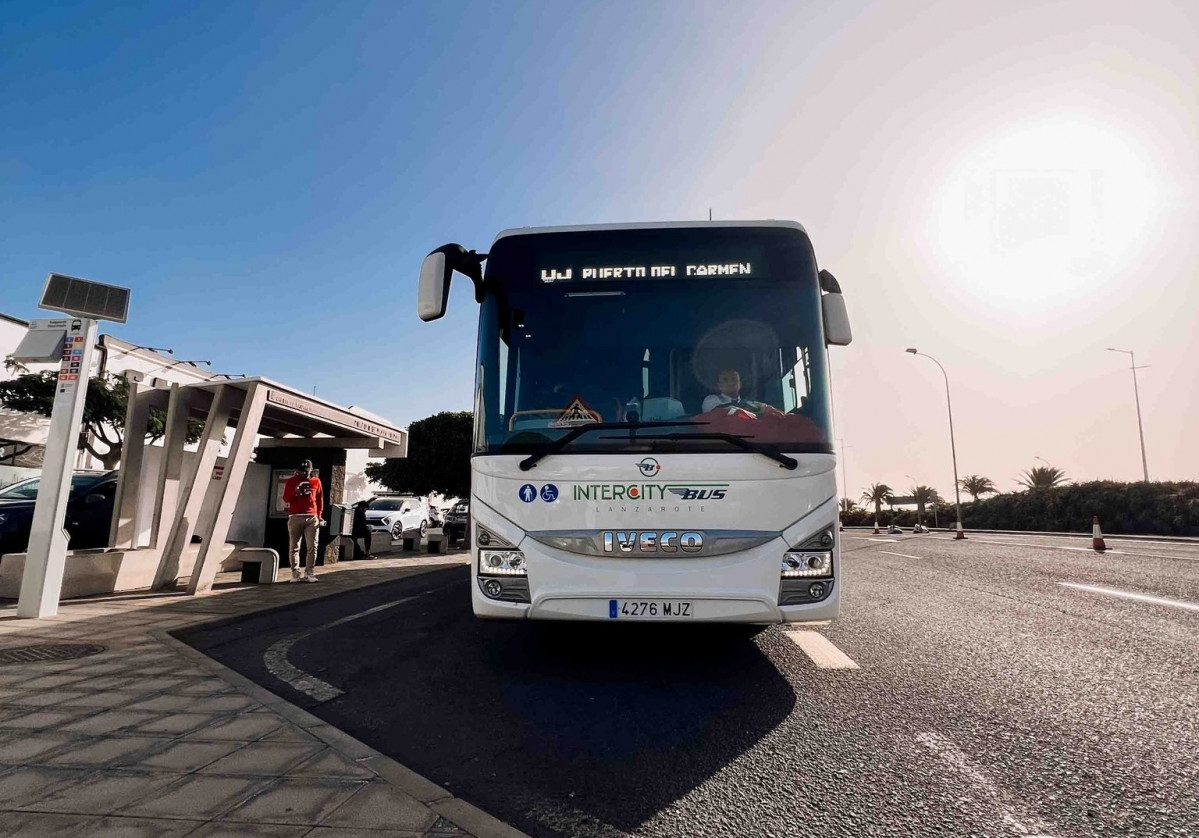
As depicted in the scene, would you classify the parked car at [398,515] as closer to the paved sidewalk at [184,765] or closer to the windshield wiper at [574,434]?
the paved sidewalk at [184,765]

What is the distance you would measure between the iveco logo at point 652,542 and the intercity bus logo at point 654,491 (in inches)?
8.2

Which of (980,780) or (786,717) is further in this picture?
(786,717)

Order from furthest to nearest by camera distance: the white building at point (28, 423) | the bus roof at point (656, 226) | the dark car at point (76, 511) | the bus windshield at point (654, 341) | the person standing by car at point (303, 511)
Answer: the white building at point (28, 423) < the dark car at point (76, 511) < the person standing by car at point (303, 511) < the bus roof at point (656, 226) < the bus windshield at point (654, 341)

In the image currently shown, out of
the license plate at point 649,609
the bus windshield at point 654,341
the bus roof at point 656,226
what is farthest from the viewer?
the bus roof at point 656,226

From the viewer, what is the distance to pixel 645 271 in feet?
14.8

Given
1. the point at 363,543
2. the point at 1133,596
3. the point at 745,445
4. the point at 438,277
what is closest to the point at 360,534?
the point at 363,543

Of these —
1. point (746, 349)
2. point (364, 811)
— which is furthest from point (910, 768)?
point (746, 349)

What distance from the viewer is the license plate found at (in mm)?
3758

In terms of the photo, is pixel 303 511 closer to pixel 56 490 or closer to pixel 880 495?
pixel 56 490

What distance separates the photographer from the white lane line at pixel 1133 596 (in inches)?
253

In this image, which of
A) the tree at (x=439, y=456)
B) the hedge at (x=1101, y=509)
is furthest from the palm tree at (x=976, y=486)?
the tree at (x=439, y=456)

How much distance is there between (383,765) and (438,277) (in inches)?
116

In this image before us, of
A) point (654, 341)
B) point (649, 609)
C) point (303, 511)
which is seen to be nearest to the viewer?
point (649, 609)

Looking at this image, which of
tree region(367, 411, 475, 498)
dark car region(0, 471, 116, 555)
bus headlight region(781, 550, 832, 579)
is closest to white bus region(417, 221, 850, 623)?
bus headlight region(781, 550, 832, 579)
